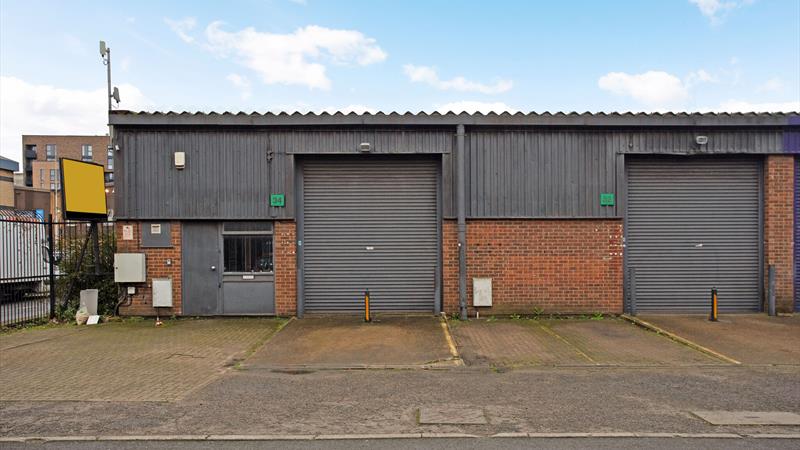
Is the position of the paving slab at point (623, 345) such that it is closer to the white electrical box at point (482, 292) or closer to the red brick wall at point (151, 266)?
the white electrical box at point (482, 292)

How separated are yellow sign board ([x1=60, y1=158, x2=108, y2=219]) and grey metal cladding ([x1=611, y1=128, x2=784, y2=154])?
38.9ft

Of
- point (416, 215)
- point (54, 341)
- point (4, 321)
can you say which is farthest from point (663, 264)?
point (4, 321)

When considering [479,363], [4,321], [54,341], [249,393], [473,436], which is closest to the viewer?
[473,436]

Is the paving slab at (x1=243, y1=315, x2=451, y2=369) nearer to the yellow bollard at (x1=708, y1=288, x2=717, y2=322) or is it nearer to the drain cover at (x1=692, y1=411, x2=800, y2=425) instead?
the drain cover at (x1=692, y1=411, x2=800, y2=425)

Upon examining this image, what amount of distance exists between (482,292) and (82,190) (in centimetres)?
917

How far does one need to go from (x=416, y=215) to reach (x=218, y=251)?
4.64m

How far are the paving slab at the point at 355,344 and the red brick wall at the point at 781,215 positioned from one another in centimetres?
801

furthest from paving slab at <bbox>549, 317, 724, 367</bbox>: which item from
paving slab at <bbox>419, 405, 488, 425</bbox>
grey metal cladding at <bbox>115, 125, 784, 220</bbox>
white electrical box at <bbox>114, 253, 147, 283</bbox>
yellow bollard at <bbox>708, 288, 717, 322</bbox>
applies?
white electrical box at <bbox>114, 253, 147, 283</bbox>

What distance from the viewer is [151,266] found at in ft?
39.0

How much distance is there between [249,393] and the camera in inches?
257

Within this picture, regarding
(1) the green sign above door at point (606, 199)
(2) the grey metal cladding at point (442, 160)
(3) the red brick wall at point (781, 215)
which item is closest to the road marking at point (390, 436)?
(2) the grey metal cladding at point (442, 160)

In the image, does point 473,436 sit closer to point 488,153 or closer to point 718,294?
point 488,153

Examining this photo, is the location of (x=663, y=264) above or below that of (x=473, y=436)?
above

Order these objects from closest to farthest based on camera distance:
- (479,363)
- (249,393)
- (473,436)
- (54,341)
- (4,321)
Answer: (473,436) → (249,393) → (479,363) → (54,341) → (4,321)
